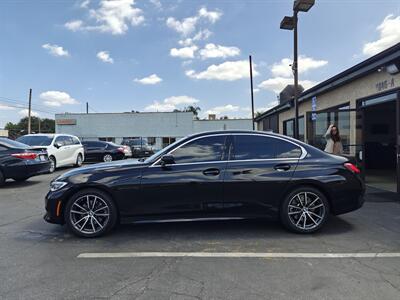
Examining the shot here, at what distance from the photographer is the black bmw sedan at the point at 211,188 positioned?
471cm

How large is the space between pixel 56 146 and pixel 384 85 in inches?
466

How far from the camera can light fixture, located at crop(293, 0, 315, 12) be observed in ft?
32.8

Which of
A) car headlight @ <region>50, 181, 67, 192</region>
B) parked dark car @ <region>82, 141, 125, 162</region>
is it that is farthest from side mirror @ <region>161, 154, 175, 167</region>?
parked dark car @ <region>82, 141, 125, 162</region>

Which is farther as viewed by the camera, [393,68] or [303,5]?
[303,5]

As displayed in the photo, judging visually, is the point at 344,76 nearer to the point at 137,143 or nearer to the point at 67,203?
the point at 67,203

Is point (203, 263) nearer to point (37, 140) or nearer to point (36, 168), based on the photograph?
point (36, 168)

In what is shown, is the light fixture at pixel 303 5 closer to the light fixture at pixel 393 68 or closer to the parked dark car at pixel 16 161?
the light fixture at pixel 393 68

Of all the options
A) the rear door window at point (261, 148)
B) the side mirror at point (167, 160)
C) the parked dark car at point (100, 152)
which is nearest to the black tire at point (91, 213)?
the side mirror at point (167, 160)

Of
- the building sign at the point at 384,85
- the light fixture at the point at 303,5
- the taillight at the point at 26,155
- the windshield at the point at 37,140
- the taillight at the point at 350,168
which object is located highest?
the light fixture at the point at 303,5

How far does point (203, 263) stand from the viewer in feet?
12.4

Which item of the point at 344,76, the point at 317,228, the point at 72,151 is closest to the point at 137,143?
the point at 72,151

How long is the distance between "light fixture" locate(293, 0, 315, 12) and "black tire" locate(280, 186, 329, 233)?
7391mm

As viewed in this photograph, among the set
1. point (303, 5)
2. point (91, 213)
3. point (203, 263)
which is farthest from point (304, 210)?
point (303, 5)

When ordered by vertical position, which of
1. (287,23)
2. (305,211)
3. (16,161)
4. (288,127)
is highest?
(287,23)
